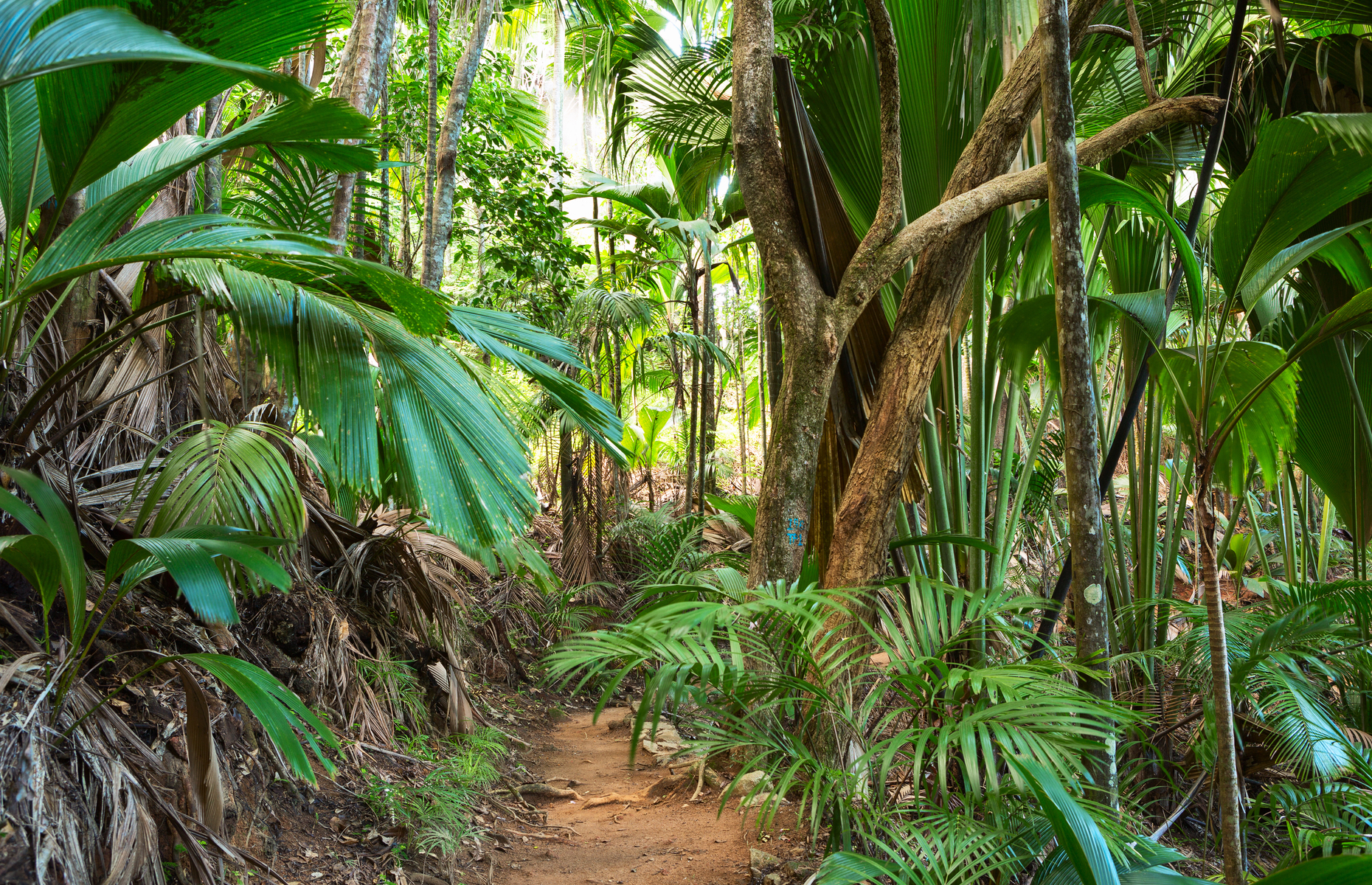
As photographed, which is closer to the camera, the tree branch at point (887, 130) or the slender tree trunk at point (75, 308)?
the slender tree trunk at point (75, 308)

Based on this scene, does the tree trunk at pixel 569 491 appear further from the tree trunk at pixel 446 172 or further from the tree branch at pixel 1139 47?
the tree branch at pixel 1139 47

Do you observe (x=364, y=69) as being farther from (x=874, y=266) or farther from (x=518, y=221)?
(x=874, y=266)

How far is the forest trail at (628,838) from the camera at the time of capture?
2.69m

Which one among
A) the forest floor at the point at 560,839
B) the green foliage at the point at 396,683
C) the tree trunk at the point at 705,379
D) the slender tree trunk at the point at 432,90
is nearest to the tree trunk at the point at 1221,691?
the forest floor at the point at 560,839

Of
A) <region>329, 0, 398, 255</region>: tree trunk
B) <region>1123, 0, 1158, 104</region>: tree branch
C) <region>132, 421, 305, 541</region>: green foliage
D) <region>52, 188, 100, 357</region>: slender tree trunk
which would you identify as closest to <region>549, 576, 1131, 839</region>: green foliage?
<region>132, 421, 305, 541</region>: green foliage

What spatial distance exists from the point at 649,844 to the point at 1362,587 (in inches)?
99.9

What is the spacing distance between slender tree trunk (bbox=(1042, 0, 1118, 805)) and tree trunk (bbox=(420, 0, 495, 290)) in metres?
2.99

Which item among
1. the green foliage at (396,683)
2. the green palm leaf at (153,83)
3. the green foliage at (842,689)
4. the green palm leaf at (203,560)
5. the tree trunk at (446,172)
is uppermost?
the tree trunk at (446,172)

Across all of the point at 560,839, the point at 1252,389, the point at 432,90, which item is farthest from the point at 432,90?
the point at 1252,389

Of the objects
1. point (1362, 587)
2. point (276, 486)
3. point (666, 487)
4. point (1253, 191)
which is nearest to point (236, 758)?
point (276, 486)

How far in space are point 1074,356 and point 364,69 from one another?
10.8ft

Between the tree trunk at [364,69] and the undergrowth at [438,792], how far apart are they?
2336 millimetres

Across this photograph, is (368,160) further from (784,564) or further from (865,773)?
(865,773)

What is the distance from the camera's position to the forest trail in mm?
2693
